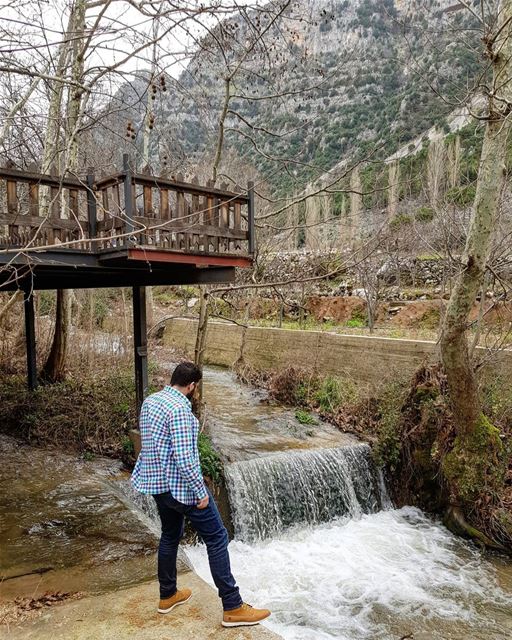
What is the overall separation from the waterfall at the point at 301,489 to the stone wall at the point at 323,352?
7.67 feet

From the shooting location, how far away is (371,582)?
659 centimetres

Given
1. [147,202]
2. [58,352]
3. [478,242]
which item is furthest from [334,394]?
[147,202]

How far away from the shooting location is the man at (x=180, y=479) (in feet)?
11.6

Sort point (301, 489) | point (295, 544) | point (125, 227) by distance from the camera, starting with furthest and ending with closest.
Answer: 1. point (301, 489)
2. point (295, 544)
3. point (125, 227)

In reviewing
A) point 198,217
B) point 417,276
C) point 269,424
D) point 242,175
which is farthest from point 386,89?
point 198,217

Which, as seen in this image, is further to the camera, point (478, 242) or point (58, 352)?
point (58, 352)

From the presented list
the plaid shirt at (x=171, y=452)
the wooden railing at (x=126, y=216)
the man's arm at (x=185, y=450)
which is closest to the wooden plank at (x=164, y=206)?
the wooden railing at (x=126, y=216)

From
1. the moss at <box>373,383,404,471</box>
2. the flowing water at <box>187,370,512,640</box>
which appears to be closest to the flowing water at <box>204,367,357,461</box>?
the flowing water at <box>187,370,512,640</box>

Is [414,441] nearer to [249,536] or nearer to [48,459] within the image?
[249,536]

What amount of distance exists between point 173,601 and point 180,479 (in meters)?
1.09

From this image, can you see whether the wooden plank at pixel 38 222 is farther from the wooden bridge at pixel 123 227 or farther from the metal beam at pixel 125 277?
the metal beam at pixel 125 277

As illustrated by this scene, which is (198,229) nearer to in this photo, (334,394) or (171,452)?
(171,452)

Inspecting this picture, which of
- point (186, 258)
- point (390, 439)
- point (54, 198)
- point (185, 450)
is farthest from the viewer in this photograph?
point (390, 439)

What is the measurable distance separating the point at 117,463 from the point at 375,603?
4.04 metres
